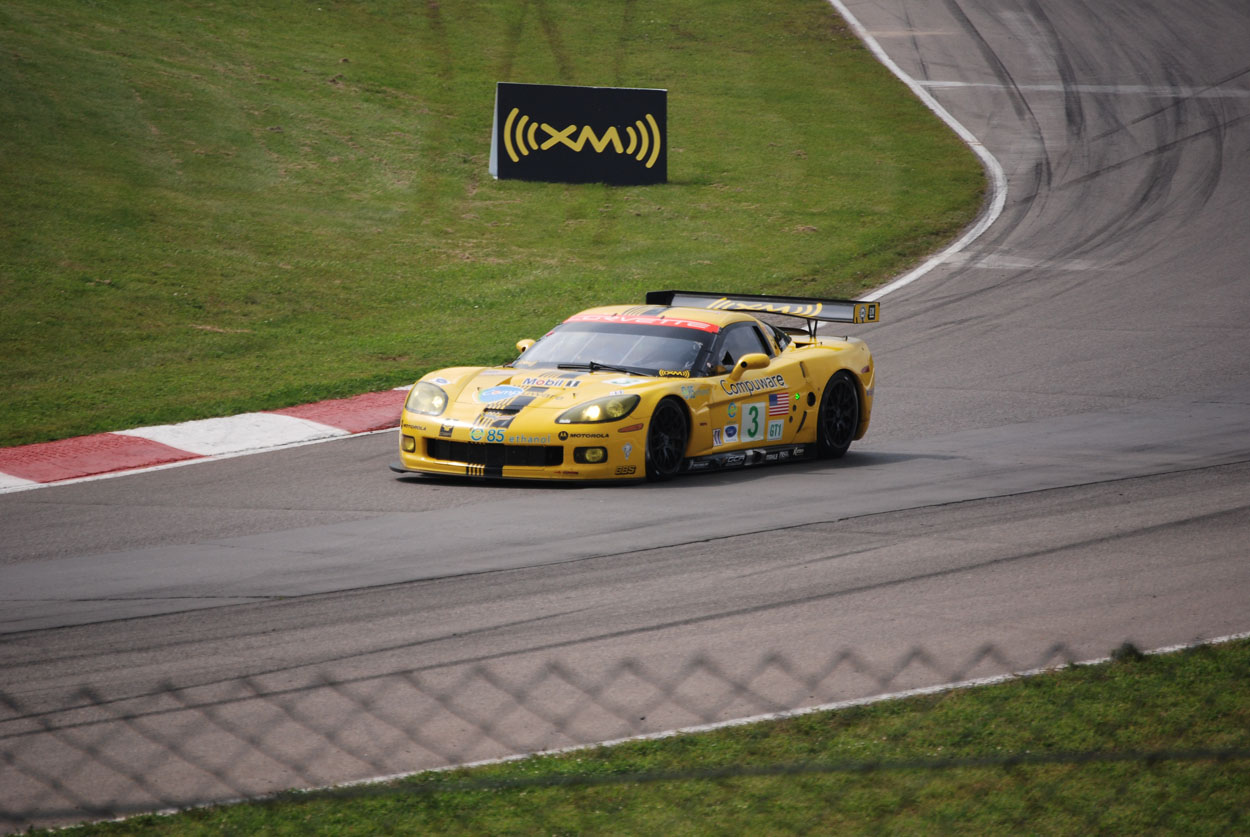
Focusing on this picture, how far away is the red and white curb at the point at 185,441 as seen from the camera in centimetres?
1159

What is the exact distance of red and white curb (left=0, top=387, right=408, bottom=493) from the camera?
11586mm

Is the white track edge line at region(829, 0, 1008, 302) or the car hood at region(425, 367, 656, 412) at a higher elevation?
the white track edge line at region(829, 0, 1008, 302)

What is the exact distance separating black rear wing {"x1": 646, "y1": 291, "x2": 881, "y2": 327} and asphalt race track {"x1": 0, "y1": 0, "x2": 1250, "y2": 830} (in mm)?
1167

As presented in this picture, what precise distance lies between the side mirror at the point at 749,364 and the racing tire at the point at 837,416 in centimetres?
96

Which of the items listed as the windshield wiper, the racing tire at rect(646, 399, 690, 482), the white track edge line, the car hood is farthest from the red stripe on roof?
the white track edge line

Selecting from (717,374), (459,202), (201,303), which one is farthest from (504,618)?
(459,202)

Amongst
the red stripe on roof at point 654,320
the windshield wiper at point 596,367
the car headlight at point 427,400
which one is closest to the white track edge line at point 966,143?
the red stripe on roof at point 654,320

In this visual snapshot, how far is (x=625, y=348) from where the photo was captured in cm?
1155

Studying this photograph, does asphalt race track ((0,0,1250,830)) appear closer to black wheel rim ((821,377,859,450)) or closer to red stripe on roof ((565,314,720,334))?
black wheel rim ((821,377,859,450))

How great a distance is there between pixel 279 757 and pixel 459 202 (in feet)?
63.8

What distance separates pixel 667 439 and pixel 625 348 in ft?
3.65

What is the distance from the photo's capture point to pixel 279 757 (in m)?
4.89

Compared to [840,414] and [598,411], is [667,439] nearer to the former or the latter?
[598,411]

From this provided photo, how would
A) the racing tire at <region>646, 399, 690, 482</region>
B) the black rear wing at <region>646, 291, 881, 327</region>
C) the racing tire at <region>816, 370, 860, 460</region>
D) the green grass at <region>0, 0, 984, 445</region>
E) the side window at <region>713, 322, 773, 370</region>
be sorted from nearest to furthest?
1. the racing tire at <region>646, 399, 690, 482</region>
2. the side window at <region>713, 322, 773, 370</region>
3. the racing tire at <region>816, 370, 860, 460</region>
4. the black rear wing at <region>646, 291, 881, 327</region>
5. the green grass at <region>0, 0, 984, 445</region>
